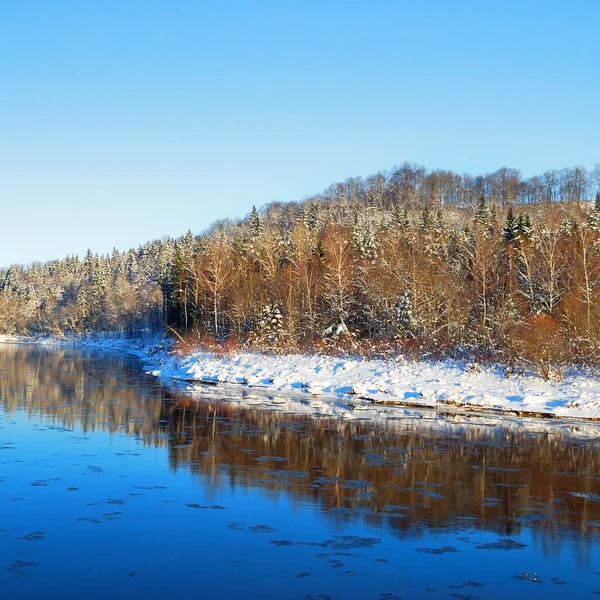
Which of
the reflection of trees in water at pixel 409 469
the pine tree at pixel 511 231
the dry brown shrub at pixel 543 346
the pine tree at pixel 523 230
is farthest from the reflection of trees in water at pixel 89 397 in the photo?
the pine tree at pixel 511 231

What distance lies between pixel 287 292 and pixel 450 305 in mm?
17429

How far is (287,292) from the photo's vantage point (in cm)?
5694

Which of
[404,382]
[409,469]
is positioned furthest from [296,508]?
[404,382]

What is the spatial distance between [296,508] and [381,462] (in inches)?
218

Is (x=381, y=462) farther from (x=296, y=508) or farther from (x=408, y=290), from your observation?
(x=408, y=290)

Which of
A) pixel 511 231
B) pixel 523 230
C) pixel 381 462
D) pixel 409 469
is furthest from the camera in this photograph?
pixel 511 231

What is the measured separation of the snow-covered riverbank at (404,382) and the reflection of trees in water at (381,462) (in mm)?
5609

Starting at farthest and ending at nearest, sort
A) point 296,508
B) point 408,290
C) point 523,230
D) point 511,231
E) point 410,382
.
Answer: point 511,231 < point 523,230 < point 408,290 < point 410,382 < point 296,508

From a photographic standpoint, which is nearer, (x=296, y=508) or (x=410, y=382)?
(x=296, y=508)

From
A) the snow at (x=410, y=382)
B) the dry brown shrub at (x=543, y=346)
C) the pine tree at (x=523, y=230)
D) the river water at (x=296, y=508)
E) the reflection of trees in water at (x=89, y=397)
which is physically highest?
the pine tree at (x=523, y=230)

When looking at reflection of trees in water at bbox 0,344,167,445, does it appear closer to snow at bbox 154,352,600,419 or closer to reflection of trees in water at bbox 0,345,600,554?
reflection of trees in water at bbox 0,345,600,554

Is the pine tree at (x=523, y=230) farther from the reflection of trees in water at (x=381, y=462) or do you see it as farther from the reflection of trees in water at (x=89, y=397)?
the reflection of trees in water at (x=89, y=397)

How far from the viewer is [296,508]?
14.2 metres

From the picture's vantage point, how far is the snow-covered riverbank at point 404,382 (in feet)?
99.2
